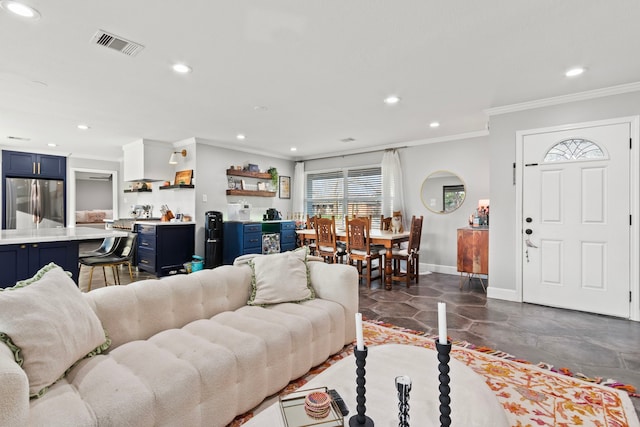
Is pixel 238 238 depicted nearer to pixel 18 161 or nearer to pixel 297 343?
pixel 297 343

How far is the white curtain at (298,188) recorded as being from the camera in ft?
24.8

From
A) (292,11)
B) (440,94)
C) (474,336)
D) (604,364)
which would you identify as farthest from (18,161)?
(604,364)

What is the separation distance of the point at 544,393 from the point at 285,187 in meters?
6.31

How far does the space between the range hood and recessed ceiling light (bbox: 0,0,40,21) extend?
3.93 metres

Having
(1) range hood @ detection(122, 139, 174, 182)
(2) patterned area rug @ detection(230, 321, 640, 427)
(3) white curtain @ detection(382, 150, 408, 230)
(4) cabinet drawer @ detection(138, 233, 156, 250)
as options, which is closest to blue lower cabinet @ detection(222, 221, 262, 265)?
(4) cabinet drawer @ detection(138, 233, 156, 250)

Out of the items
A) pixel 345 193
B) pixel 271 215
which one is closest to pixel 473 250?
pixel 345 193

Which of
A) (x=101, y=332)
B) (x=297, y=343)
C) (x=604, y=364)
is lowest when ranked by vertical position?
(x=604, y=364)

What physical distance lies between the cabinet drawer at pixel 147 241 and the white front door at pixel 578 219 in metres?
5.41

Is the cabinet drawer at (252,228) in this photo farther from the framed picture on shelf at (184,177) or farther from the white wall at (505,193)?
the white wall at (505,193)

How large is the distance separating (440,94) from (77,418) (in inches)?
151

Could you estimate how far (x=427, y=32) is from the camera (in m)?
2.28

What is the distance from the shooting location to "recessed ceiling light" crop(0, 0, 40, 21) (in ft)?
6.30

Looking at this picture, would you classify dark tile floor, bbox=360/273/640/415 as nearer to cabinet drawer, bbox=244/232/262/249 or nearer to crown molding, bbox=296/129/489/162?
cabinet drawer, bbox=244/232/262/249

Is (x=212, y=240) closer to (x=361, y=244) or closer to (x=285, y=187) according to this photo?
(x=285, y=187)
